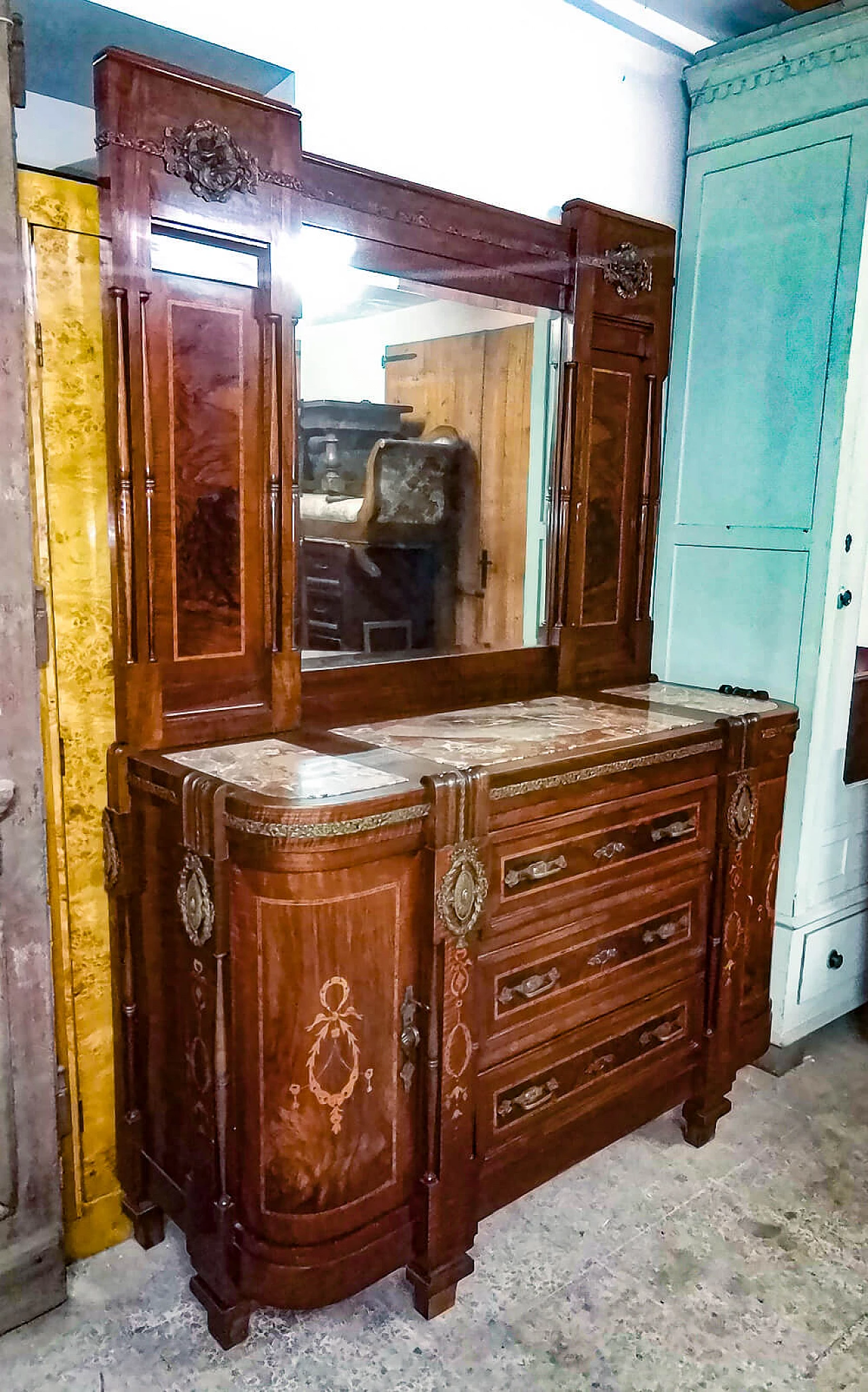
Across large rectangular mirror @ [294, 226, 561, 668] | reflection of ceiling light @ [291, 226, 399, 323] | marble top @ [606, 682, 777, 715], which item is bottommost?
marble top @ [606, 682, 777, 715]

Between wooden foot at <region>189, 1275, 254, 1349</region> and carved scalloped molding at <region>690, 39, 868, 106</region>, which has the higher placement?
carved scalloped molding at <region>690, 39, 868, 106</region>

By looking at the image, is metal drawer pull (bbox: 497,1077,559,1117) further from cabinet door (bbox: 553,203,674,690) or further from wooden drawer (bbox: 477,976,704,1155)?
cabinet door (bbox: 553,203,674,690)

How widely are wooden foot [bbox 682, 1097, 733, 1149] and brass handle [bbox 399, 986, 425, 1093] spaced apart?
103cm

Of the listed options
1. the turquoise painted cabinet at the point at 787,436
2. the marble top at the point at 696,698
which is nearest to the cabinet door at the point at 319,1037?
the marble top at the point at 696,698

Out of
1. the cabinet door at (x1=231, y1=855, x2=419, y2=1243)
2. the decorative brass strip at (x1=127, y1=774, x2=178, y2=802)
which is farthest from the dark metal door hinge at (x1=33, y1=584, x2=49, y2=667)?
the cabinet door at (x1=231, y1=855, x2=419, y2=1243)

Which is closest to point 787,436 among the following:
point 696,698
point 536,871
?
point 696,698

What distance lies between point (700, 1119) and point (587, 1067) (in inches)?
20.4

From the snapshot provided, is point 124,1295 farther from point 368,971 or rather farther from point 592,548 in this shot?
point 592,548

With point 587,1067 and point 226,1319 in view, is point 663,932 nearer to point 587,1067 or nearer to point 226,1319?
point 587,1067

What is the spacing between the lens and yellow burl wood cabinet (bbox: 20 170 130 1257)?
1.85 m

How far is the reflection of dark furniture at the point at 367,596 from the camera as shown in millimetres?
2223

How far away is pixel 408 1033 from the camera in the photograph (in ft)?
6.22

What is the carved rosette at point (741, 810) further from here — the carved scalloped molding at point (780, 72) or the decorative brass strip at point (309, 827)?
the carved scalloped molding at point (780, 72)

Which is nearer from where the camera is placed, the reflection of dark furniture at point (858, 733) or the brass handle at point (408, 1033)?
the brass handle at point (408, 1033)
